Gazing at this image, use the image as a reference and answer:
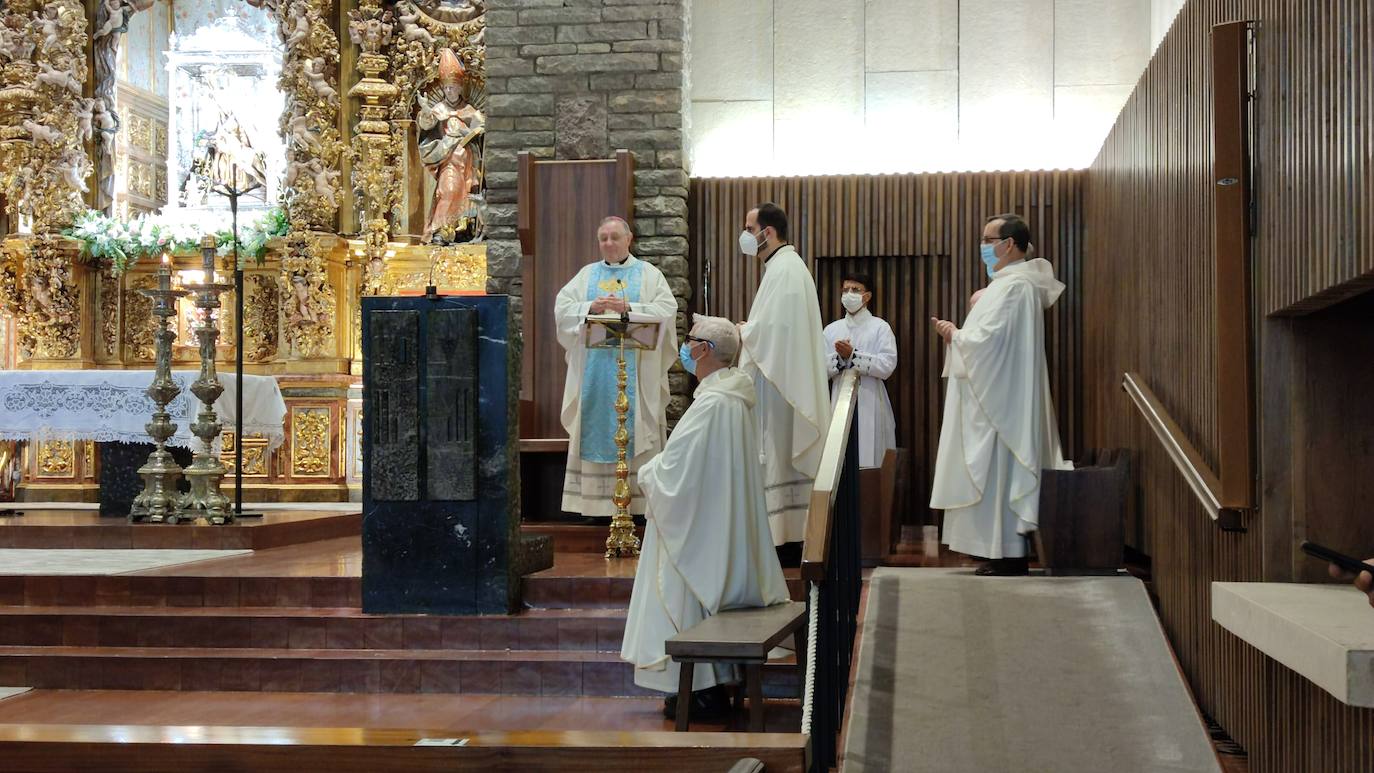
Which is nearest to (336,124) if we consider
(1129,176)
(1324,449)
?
(1129,176)

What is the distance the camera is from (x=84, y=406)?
895 centimetres

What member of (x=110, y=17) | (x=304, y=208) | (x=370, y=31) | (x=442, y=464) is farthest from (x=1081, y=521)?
(x=110, y=17)

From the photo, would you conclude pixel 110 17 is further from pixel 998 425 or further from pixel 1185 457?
pixel 1185 457

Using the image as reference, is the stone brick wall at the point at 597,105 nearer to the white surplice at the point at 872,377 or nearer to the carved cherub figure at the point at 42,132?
the white surplice at the point at 872,377

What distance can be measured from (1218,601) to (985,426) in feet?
7.71

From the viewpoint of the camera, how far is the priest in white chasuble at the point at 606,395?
799 cm

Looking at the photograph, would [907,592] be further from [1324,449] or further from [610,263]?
[610,263]

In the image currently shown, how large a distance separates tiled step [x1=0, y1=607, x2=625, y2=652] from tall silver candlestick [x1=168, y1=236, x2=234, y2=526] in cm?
204

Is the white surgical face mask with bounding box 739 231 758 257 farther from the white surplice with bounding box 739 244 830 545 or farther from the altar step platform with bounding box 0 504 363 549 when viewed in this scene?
the altar step platform with bounding box 0 504 363 549

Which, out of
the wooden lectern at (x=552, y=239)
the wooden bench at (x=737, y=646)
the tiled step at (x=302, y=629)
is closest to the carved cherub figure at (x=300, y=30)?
the wooden lectern at (x=552, y=239)

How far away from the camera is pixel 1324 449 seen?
424 cm

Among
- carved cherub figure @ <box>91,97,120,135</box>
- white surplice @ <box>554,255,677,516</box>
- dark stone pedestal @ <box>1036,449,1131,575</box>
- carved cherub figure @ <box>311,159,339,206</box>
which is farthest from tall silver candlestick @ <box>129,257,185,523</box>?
dark stone pedestal @ <box>1036,449,1131,575</box>

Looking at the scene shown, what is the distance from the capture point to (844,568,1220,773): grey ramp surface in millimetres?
4379

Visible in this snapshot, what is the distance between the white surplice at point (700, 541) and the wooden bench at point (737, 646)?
32cm
